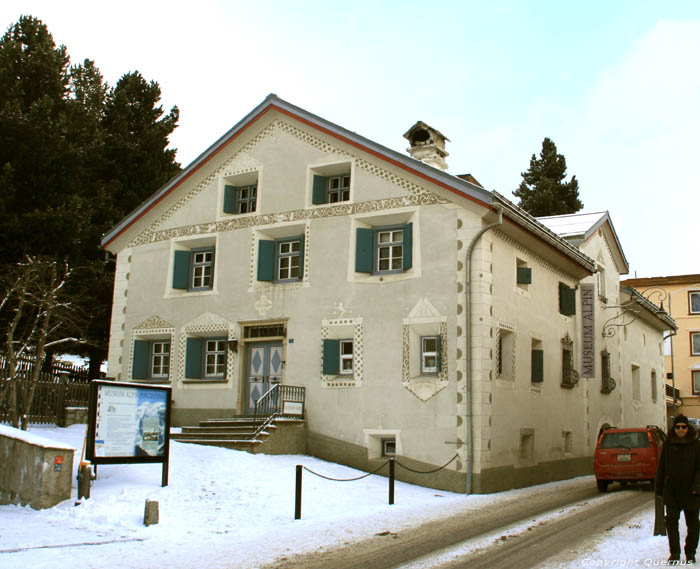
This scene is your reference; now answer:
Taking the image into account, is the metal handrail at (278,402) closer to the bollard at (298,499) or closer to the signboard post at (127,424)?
the signboard post at (127,424)

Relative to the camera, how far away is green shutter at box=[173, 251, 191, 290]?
24969mm

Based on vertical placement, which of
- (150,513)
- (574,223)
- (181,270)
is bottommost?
(150,513)

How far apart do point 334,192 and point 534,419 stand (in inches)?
340

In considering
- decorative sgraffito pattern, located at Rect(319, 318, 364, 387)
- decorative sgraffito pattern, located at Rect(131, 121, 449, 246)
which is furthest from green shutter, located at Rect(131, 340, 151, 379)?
decorative sgraffito pattern, located at Rect(319, 318, 364, 387)

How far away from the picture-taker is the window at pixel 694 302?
2317 inches

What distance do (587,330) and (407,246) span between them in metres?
9.10

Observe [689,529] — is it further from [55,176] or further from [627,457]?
[55,176]

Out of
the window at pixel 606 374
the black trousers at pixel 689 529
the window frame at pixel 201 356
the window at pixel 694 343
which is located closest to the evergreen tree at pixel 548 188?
the window at pixel 694 343

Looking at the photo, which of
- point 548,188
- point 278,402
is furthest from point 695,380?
point 278,402

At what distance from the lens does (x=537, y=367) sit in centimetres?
2344

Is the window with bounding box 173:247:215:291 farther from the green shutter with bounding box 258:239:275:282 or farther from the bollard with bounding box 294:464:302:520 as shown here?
the bollard with bounding box 294:464:302:520

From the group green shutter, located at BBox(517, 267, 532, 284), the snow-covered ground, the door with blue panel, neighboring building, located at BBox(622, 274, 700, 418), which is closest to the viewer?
the snow-covered ground

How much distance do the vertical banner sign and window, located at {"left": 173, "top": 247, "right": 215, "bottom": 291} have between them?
487 inches

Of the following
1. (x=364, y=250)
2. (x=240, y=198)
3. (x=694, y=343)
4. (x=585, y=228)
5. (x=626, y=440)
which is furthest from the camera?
(x=694, y=343)
